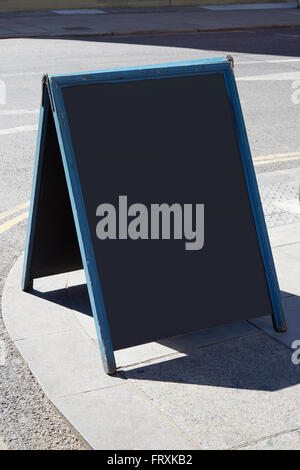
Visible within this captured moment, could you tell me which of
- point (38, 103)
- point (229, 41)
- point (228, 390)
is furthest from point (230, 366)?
point (229, 41)

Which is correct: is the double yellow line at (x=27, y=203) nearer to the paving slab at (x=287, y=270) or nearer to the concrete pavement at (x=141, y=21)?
the paving slab at (x=287, y=270)

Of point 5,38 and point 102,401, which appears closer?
point 102,401

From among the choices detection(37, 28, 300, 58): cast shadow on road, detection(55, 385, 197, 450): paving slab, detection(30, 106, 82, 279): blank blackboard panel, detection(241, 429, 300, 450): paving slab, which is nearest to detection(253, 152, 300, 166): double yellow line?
detection(30, 106, 82, 279): blank blackboard panel

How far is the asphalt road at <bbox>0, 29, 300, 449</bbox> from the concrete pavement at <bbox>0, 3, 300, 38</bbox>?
86cm

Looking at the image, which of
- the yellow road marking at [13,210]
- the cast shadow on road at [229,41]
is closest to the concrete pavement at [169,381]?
the yellow road marking at [13,210]

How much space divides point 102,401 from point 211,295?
0.96 meters

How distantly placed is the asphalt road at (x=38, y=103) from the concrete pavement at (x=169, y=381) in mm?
144

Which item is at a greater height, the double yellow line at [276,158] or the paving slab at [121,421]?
the double yellow line at [276,158]

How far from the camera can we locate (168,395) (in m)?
3.99

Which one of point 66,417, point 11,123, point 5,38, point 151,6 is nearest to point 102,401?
point 66,417

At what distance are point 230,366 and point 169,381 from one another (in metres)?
0.39

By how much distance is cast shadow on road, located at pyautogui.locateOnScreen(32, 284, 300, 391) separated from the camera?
4129 millimetres

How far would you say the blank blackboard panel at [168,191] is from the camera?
423cm

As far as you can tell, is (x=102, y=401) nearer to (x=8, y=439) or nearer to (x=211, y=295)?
(x=8, y=439)
